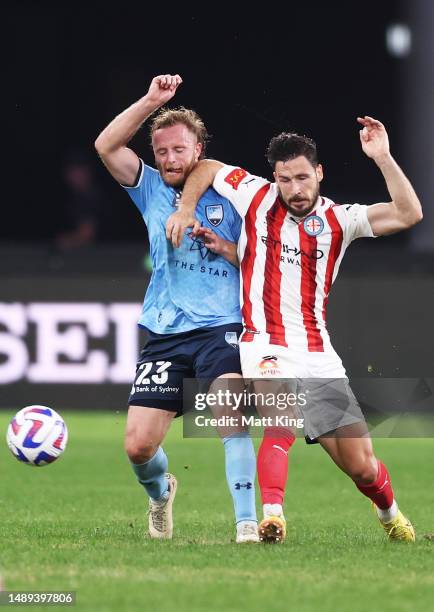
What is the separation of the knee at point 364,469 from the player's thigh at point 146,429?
91 cm

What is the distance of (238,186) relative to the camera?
22.6 ft

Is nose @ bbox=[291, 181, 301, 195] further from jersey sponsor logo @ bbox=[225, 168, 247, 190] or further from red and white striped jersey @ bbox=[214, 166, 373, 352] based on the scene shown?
jersey sponsor logo @ bbox=[225, 168, 247, 190]

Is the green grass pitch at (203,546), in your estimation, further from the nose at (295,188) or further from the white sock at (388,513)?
the nose at (295,188)

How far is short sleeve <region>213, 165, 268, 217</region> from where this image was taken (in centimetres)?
684

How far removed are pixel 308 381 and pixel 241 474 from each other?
534 mm

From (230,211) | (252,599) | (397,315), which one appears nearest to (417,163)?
(397,315)

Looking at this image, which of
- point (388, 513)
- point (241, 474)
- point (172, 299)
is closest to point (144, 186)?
point (172, 299)

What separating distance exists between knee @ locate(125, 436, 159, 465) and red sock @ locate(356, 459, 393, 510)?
1.00 m

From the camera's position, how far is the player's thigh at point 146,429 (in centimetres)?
671

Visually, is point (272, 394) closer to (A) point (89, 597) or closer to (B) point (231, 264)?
(B) point (231, 264)

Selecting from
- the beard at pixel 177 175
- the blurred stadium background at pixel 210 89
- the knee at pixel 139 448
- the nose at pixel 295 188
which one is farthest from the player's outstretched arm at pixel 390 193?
the blurred stadium background at pixel 210 89

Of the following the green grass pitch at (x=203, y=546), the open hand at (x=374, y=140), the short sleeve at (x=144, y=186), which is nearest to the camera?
the green grass pitch at (x=203, y=546)

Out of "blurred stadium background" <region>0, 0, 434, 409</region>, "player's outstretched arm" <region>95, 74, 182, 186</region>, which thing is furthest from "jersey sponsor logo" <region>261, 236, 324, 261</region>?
"blurred stadium background" <region>0, 0, 434, 409</region>

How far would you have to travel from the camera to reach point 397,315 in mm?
13688
